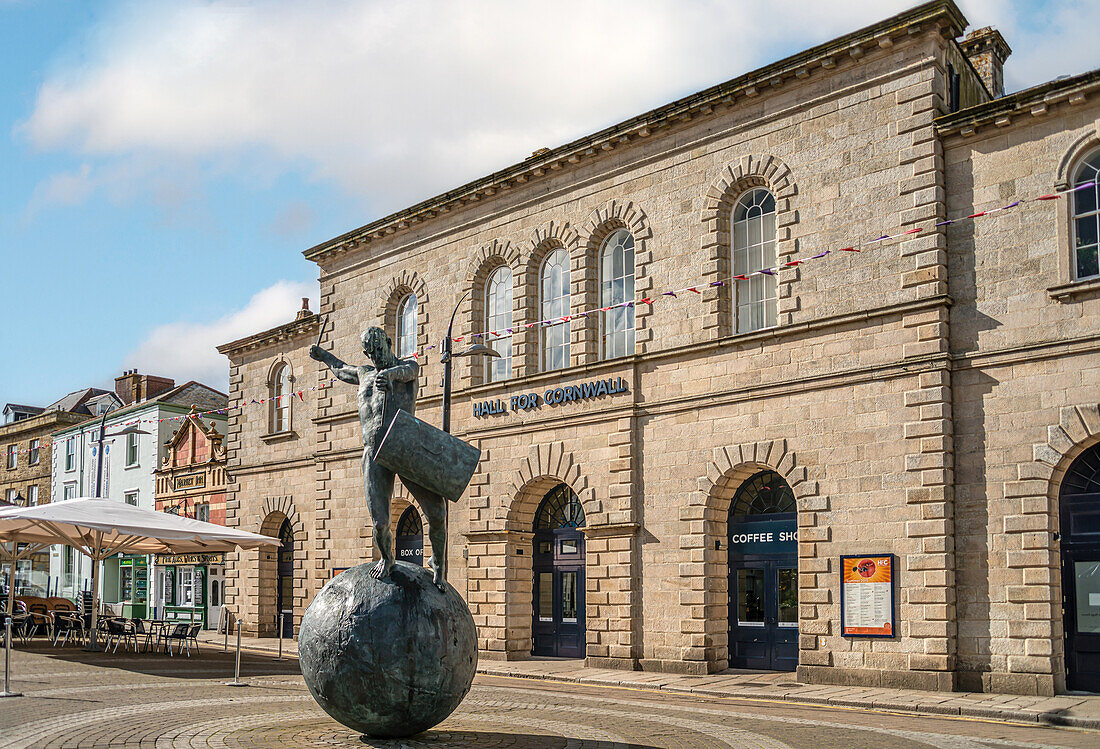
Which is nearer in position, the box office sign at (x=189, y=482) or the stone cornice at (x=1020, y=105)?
the stone cornice at (x=1020, y=105)

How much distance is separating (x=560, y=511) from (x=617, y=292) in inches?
215

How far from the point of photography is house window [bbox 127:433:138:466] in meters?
46.4

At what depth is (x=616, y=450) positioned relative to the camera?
23.0 m

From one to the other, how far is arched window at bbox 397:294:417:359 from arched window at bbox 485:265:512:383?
120 inches

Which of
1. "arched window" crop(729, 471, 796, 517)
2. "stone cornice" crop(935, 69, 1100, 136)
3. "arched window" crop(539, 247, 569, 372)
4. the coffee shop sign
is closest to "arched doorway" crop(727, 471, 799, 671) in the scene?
"arched window" crop(729, 471, 796, 517)

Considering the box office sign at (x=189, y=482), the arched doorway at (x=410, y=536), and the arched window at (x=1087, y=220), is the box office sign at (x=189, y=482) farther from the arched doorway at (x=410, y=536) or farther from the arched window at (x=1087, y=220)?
the arched window at (x=1087, y=220)

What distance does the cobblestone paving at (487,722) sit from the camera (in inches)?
449

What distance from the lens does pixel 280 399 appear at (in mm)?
35312

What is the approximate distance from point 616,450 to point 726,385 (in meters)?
3.11

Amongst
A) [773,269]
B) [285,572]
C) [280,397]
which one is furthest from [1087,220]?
[285,572]

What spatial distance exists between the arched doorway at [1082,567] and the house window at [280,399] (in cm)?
2443

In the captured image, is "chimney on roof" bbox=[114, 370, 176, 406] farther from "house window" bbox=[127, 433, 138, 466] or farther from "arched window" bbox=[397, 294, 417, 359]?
"arched window" bbox=[397, 294, 417, 359]

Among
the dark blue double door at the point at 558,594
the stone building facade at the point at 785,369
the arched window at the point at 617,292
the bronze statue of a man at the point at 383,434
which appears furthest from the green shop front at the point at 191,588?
the bronze statue of a man at the point at 383,434

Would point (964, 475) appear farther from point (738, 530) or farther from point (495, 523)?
point (495, 523)
